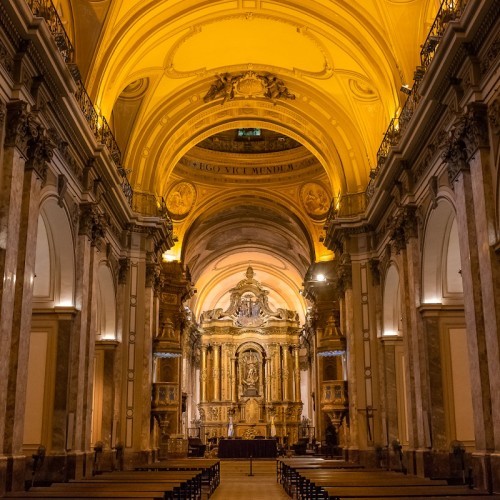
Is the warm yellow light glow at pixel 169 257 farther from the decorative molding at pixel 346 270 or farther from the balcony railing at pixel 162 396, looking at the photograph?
the decorative molding at pixel 346 270

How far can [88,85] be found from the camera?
1283 cm

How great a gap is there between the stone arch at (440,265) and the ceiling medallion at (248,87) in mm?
6791

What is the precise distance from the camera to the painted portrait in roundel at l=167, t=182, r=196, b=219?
2436cm

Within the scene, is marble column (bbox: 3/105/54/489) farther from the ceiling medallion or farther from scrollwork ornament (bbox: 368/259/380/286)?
scrollwork ornament (bbox: 368/259/380/286)

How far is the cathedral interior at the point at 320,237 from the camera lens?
884 centimetres

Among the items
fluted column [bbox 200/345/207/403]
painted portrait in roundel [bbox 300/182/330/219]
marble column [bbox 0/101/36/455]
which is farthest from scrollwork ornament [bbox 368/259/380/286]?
fluted column [bbox 200/345/207/403]

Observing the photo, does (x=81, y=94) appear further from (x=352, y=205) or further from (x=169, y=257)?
(x=169, y=257)

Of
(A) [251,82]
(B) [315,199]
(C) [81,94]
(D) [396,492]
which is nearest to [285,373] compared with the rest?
(B) [315,199]

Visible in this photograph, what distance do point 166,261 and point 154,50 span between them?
30.5 feet

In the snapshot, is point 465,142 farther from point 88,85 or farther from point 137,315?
point 137,315

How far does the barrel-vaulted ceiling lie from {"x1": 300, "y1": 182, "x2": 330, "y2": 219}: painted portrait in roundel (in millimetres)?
38

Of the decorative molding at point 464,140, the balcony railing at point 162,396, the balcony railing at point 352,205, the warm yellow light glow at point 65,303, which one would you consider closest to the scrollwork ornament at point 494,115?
the decorative molding at point 464,140

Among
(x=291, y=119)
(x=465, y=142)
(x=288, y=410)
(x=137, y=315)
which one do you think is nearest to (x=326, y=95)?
(x=291, y=119)

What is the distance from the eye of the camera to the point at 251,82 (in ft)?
56.7
